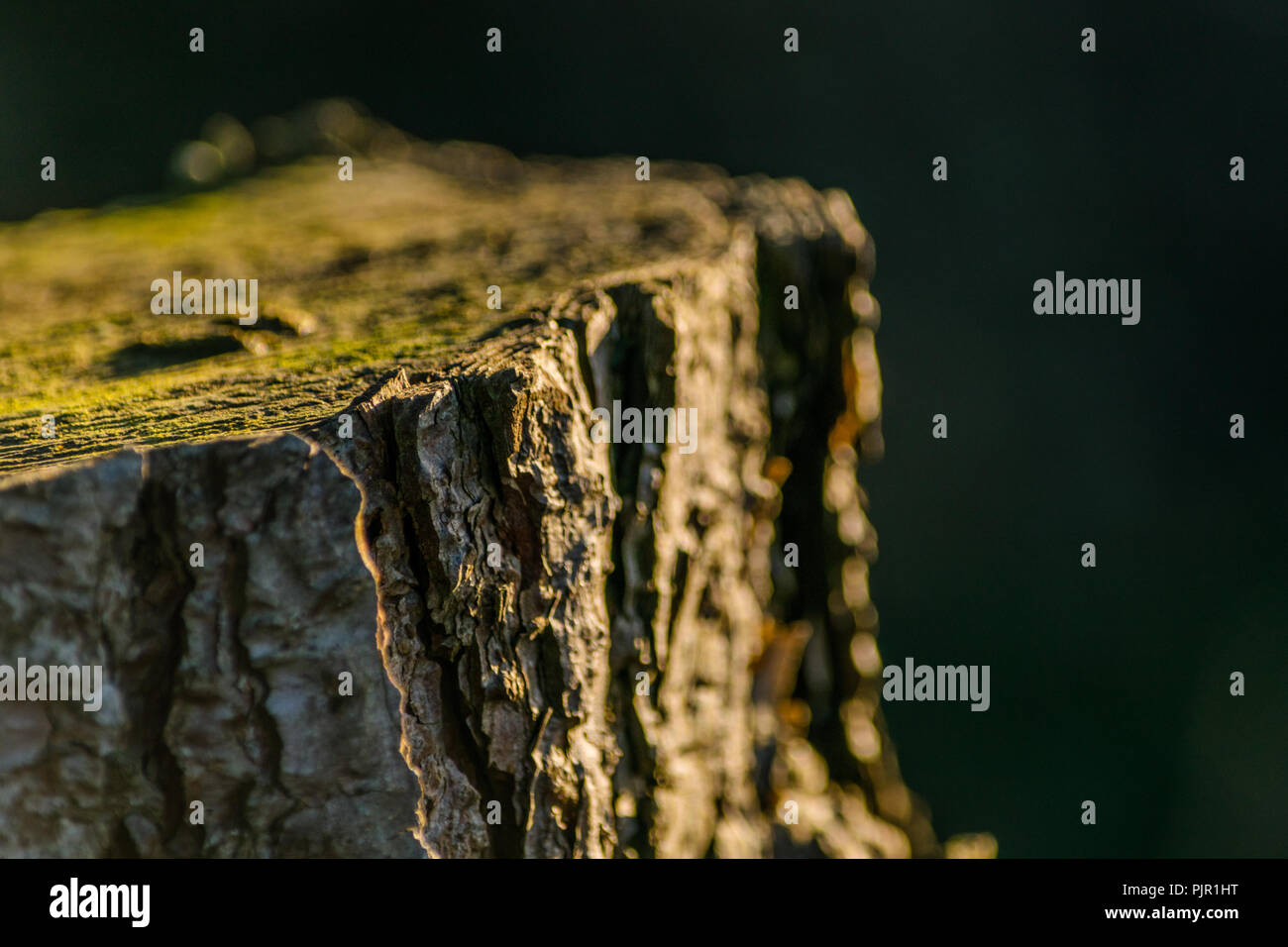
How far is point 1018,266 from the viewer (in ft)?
15.3

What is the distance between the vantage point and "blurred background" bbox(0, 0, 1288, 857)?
12.3 ft

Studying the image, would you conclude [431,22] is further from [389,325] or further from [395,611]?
[395,611]

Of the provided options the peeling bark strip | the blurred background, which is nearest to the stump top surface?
the peeling bark strip

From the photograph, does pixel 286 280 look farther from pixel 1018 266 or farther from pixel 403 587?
pixel 1018 266

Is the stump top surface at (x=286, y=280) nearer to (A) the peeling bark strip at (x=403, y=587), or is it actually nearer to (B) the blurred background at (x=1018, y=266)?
(A) the peeling bark strip at (x=403, y=587)

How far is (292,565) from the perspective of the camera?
3.01 feet

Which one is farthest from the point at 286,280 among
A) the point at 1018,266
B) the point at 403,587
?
the point at 1018,266

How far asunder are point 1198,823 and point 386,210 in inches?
139

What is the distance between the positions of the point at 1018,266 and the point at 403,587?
4316 mm

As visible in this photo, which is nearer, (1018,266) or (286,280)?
(286,280)

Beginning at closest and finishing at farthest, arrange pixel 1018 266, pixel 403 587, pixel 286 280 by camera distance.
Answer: pixel 403 587
pixel 286 280
pixel 1018 266

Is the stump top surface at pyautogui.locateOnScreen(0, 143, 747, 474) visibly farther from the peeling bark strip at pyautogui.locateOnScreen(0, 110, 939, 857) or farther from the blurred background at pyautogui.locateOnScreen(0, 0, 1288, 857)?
the blurred background at pyautogui.locateOnScreen(0, 0, 1288, 857)

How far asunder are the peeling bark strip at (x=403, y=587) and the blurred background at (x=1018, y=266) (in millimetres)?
2532

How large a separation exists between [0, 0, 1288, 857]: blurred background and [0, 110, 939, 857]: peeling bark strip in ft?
8.31
